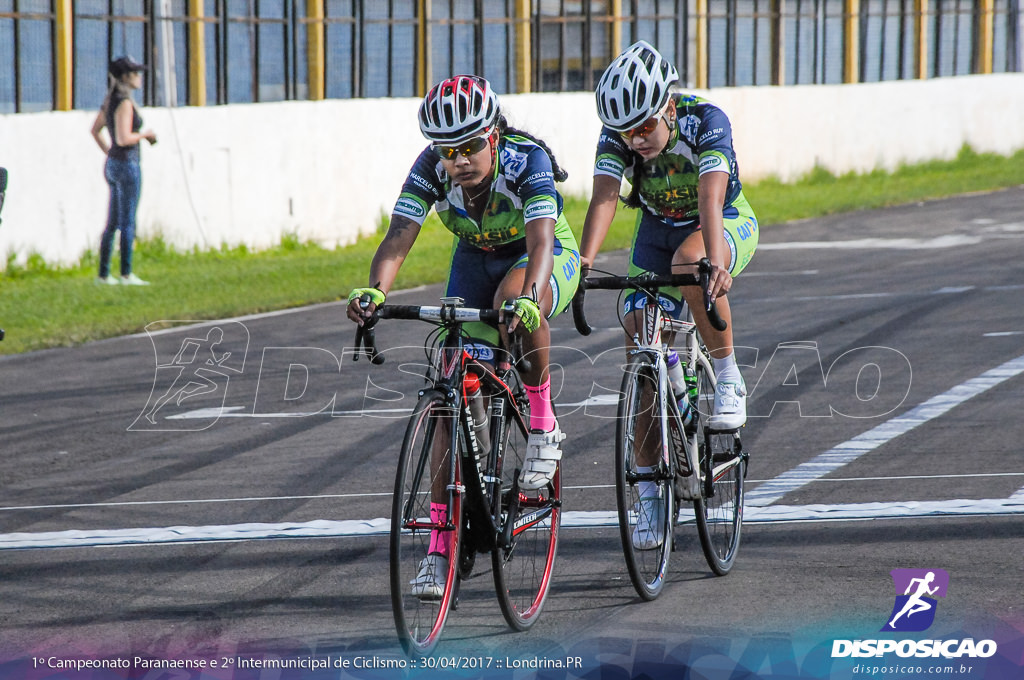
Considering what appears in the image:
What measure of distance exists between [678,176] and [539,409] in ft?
4.02

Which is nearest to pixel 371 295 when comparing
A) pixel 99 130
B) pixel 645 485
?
pixel 645 485

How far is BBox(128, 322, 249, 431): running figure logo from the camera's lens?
1005 cm

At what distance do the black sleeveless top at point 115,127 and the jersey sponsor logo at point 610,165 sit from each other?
1142 cm

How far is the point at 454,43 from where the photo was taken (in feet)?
91.2

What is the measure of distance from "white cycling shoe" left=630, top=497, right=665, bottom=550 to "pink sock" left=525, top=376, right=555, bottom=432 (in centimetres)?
49

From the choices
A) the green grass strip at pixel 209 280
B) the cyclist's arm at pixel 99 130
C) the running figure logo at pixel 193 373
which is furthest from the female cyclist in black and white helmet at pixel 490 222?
the cyclist's arm at pixel 99 130

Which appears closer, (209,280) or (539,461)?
(539,461)

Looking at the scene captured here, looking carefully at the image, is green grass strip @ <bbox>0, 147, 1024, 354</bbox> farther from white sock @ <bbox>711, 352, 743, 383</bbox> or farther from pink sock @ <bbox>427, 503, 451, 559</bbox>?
pink sock @ <bbox>427, 503, 451, 559</bbox>

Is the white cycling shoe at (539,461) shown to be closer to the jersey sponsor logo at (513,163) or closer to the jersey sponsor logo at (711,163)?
→ the jersey sponsor logo at (513,163)

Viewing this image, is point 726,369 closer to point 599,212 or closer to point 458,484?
point 599,212

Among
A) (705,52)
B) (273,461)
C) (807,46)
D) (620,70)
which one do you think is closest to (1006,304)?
(273,461)

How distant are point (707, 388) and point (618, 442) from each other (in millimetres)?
984

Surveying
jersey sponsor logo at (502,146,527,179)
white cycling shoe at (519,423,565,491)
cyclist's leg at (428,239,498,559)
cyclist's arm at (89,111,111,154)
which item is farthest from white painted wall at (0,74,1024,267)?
white cycling shoe at (519,423,565,491)

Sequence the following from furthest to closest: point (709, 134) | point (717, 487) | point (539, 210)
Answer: point (717, 487)
point (709, 134)
point (539, 210)
